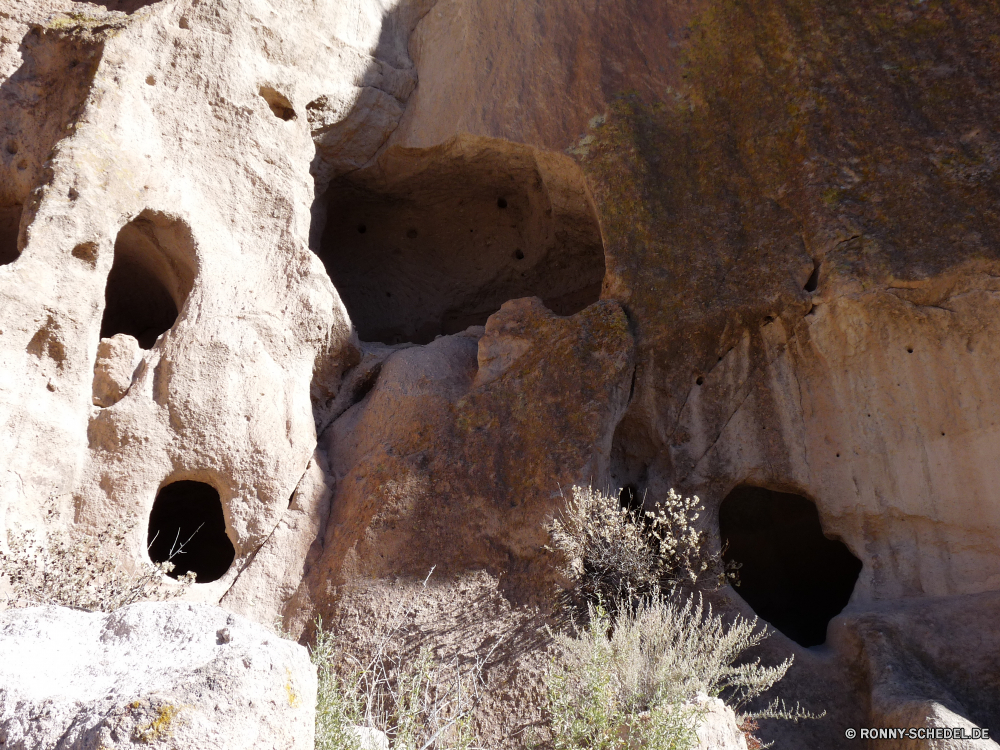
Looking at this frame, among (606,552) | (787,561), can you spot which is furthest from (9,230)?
(787,561)

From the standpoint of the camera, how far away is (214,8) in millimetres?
5059

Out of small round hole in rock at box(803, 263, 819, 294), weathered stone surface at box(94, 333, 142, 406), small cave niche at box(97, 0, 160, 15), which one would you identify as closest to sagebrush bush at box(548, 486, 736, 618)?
small round hole in rock at box(803, 263, 819, 294)

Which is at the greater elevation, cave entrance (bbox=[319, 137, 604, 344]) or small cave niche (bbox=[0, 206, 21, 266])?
cave entrance (bbox=[319, 137, 604, 344])

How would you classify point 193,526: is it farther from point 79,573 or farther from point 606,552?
point 606,552

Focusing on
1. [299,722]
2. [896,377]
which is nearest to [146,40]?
[299,722]

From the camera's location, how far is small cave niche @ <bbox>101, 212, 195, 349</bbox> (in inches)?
181

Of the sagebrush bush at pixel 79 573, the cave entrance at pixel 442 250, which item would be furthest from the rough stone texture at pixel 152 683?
the cave entrance at pixel 442 250

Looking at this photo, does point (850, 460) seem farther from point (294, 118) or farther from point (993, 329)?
point (294, 118)

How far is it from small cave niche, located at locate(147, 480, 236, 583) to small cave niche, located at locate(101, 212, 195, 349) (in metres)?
1.11

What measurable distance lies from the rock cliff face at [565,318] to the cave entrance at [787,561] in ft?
0.38

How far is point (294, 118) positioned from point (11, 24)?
167 centimetres

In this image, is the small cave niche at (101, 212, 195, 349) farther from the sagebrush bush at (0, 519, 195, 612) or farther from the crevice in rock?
the sagebrush bush at (0, 519, 195, 612)

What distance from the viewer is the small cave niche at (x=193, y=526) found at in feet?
18.6

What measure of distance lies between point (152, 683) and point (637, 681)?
6.99 feet
